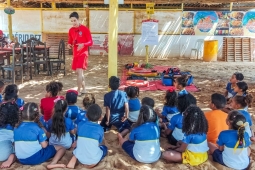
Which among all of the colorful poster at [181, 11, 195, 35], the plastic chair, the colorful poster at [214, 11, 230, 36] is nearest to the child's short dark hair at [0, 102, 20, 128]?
the plastic chair

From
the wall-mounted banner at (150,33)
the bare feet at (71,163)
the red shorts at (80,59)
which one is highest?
the wall-mounted banner at (150,33)

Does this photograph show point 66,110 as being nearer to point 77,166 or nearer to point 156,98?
point 77,166

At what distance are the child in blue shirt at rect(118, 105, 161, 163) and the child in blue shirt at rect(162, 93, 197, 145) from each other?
15.3 inches

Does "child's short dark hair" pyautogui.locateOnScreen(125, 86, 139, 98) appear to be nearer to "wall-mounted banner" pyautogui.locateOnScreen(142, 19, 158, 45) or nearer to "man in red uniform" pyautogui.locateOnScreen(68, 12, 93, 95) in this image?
"man in red uniform" pyautogui.locateOnScreen(68, 12, 93, 95)

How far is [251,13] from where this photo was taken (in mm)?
12180

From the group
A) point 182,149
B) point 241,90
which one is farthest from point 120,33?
point 182,149

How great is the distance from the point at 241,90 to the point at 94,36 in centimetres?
952

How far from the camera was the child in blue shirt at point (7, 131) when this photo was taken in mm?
2835

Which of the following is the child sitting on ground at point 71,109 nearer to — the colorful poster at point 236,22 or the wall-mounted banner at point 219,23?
the wall-mounted banner at point 219,23

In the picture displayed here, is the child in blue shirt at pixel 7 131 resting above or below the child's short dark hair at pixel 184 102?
below

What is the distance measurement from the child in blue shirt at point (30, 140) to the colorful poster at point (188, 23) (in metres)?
10.6

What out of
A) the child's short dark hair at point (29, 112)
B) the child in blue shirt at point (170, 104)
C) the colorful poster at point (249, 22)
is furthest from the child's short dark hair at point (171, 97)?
the colorful poster at point (249, 22)

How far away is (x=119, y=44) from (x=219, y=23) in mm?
4349

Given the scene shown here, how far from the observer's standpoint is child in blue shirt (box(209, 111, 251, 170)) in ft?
8.61
